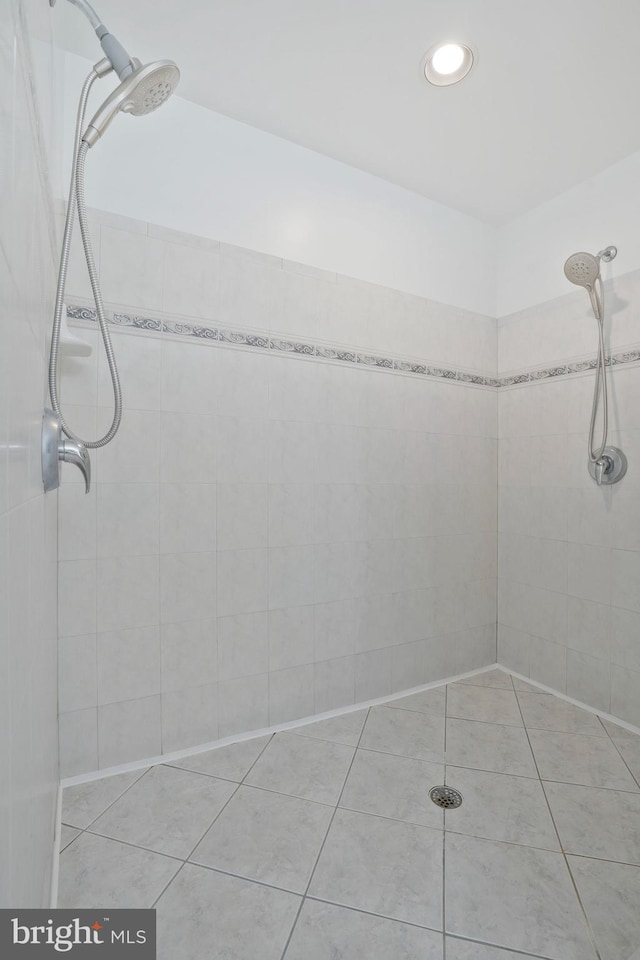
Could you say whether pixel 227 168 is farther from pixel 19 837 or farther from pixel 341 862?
pixel 341 862

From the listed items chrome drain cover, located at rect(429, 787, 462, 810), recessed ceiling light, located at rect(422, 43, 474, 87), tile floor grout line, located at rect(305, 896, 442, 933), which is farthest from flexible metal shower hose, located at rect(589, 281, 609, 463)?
tile floor grout line, located at rect(305, 896, 442, 933)

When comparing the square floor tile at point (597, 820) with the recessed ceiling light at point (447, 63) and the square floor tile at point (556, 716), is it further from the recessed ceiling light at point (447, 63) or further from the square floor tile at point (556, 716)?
the recessed ceiling light at point (447, 63)

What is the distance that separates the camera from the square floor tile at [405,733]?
1817mm

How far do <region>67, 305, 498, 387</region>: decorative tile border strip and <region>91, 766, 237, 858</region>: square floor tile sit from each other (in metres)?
1.58

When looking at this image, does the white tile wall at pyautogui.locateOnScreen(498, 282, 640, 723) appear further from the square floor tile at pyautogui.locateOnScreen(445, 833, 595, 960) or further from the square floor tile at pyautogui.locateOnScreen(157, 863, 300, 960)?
the square floor tile at pyautogui.locateOnScreen(157, 863, 300, 960)

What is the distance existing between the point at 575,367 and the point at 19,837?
249 cm

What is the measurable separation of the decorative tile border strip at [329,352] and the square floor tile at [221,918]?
1680 mm

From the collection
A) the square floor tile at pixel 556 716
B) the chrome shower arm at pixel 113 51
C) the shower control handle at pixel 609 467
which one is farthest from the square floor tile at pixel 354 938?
the chrome shower arm at pixel 113 51

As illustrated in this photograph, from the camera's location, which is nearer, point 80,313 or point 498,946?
point 498,946

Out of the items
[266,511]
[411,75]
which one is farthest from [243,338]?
[411,75]

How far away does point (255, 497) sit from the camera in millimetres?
1902

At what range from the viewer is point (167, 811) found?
1475 mm

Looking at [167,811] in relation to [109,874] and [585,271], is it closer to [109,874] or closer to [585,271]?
[109,874]

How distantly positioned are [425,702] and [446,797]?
2.16 ft
